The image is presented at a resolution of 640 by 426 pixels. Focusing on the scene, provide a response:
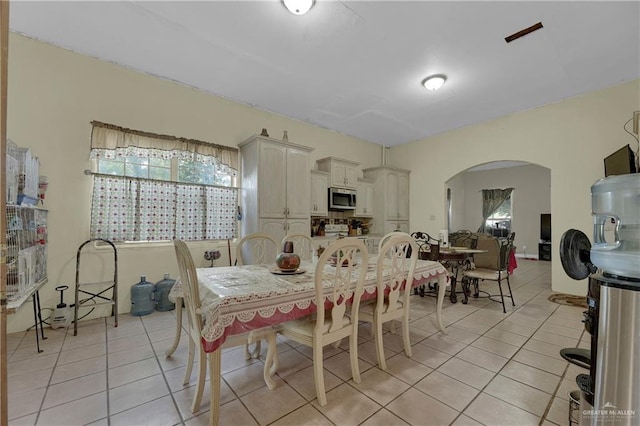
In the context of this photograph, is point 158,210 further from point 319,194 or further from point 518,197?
point 518,197

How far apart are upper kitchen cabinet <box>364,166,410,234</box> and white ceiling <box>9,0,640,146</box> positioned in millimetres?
1803

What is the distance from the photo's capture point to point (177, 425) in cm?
143

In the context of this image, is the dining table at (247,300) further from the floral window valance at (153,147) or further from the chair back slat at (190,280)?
the floral window valance at (153,147)

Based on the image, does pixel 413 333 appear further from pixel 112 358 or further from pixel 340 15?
pixel 340 15

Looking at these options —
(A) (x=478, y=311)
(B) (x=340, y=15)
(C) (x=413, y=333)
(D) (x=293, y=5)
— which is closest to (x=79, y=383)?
(C) (x=413, y=333)

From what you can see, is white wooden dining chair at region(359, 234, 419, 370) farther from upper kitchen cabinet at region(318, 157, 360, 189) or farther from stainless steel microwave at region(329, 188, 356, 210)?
upper kitchen cabinet at region(318, 157, 360, 189)

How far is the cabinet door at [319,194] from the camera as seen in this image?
467 cm

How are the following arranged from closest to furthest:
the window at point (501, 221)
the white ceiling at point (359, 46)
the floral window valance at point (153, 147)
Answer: the white ceiling at point (359, 46) < the floral window valance at point (153, 147) < the window at point (501, 221)

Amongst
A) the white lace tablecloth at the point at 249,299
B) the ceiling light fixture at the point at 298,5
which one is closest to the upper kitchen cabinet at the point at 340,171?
the ceiling light fixture at the point at 298,5

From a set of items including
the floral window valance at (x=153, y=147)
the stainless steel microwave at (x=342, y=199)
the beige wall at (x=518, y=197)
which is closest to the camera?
the floral window valance at (x=153, y=147)

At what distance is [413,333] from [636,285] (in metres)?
2.01

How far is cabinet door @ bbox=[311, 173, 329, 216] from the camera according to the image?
4668mm

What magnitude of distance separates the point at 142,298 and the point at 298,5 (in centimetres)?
357

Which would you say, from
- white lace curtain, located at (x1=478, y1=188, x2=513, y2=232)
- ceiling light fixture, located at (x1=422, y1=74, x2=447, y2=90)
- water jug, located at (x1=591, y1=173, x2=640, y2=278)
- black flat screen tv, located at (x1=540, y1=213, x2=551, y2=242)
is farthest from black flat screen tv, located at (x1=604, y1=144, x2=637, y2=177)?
white lace curtain, located at (x1=478, y1=188, x2=513, y2=232)
